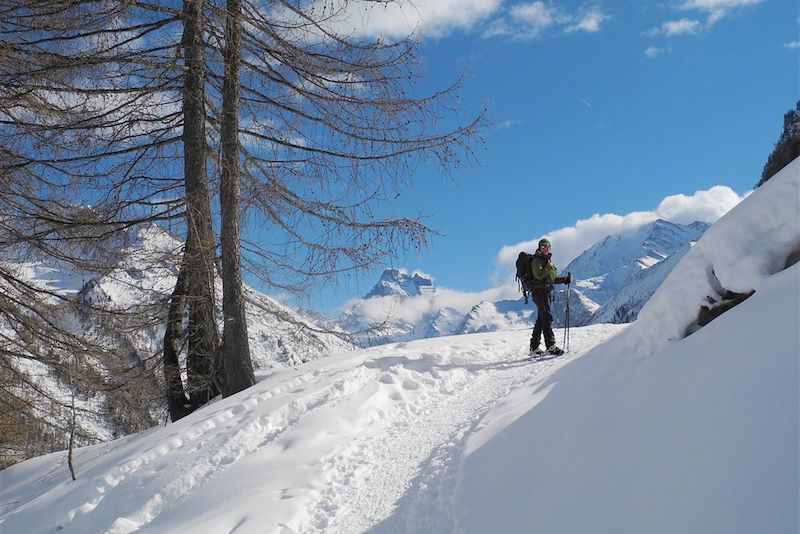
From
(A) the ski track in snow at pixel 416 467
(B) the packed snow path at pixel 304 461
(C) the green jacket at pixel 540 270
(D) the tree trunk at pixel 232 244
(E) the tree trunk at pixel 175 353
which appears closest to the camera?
(A) the ski track in snow at pixel 416 467

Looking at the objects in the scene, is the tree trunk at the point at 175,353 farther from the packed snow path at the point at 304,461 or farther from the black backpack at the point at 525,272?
the black backpack at the point at 525,272

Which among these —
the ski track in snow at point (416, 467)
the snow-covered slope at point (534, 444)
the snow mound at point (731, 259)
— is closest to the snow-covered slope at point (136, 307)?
the snow-covered slope at point (534, 444)

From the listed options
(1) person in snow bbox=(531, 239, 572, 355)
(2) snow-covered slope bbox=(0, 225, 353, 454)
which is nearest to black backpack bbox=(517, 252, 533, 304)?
(1) person in snow bbox=(531, 239, 572, 355)

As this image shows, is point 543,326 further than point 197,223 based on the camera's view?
Yes

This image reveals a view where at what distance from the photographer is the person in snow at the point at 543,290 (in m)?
9.05

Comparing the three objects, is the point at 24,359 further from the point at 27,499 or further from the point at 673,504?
the point at 673,504

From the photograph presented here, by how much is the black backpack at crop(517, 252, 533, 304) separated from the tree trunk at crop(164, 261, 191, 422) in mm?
5510

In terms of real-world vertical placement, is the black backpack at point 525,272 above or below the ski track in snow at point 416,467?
above

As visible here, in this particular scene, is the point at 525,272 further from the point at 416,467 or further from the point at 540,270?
the point at 416,467

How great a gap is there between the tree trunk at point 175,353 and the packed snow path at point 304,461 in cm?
140

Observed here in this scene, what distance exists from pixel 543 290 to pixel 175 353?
610cm

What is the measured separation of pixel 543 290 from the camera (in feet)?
30.6

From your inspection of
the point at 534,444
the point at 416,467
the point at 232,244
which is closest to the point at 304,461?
the point at 416,467

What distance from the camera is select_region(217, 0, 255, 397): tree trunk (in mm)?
7504
